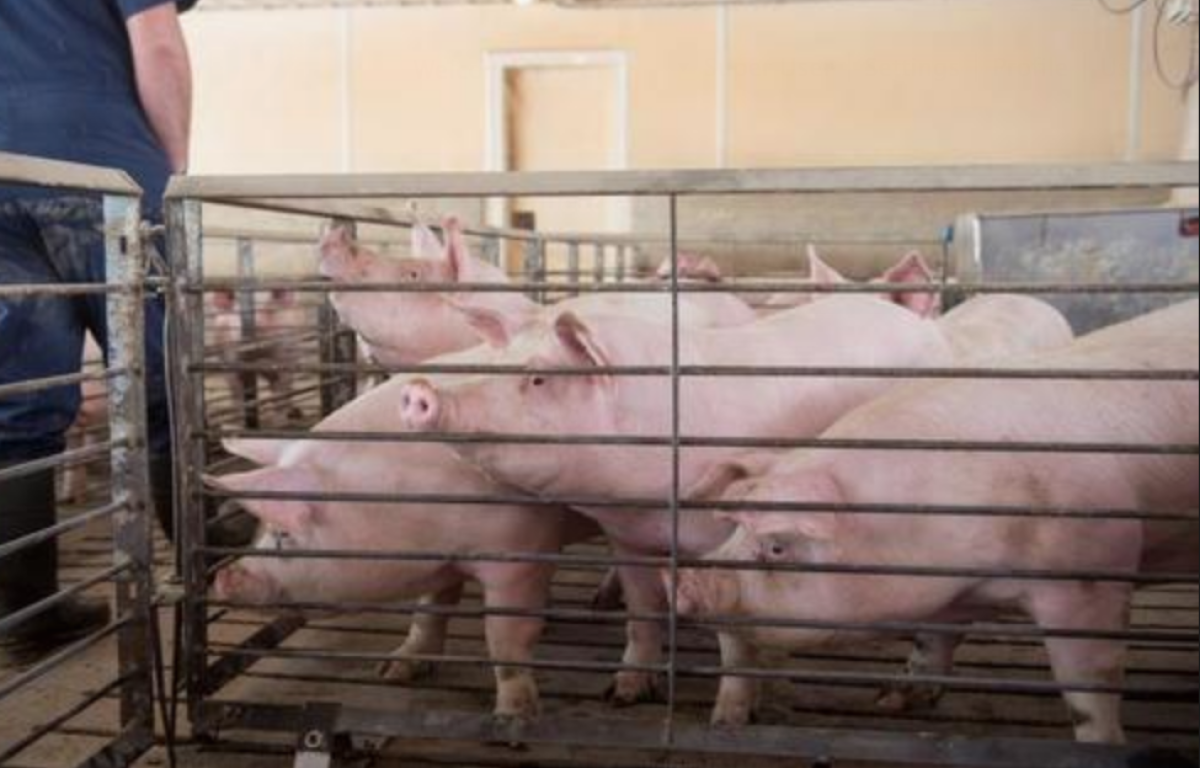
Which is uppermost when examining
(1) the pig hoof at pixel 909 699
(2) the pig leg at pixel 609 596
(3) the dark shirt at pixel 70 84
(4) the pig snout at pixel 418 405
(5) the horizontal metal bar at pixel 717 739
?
(3) the dark shirt at pixel 70 84

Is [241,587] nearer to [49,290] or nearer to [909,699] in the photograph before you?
[49,290]

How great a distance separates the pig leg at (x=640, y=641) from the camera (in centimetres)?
242

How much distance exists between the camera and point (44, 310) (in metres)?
2.50

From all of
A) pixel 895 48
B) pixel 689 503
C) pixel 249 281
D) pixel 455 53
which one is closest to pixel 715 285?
pixel 689 503

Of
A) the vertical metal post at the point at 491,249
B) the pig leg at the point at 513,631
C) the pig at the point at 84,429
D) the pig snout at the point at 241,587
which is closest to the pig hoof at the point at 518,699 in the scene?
the pig leg at the point at 513,631

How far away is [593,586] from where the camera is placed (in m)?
3.41

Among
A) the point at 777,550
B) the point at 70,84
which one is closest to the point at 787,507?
the point at 777,550

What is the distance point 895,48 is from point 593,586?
7290 millimetres

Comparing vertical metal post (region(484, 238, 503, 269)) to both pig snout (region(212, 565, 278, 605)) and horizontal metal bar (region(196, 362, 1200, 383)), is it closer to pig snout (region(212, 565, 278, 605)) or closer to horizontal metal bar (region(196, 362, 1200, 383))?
pig snout (region(212, 565, 278, 605))

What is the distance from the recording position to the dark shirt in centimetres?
258

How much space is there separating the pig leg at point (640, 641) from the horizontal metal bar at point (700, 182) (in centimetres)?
87

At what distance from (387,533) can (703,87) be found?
8.37m

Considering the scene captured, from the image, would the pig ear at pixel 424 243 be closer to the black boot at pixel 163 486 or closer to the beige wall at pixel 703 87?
the black boot at pixel 163 486

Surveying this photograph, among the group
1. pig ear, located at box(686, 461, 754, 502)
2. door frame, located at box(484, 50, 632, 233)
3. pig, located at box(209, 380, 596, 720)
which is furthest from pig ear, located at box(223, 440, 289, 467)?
door frame, located at box(484, 50, 632, 233)
